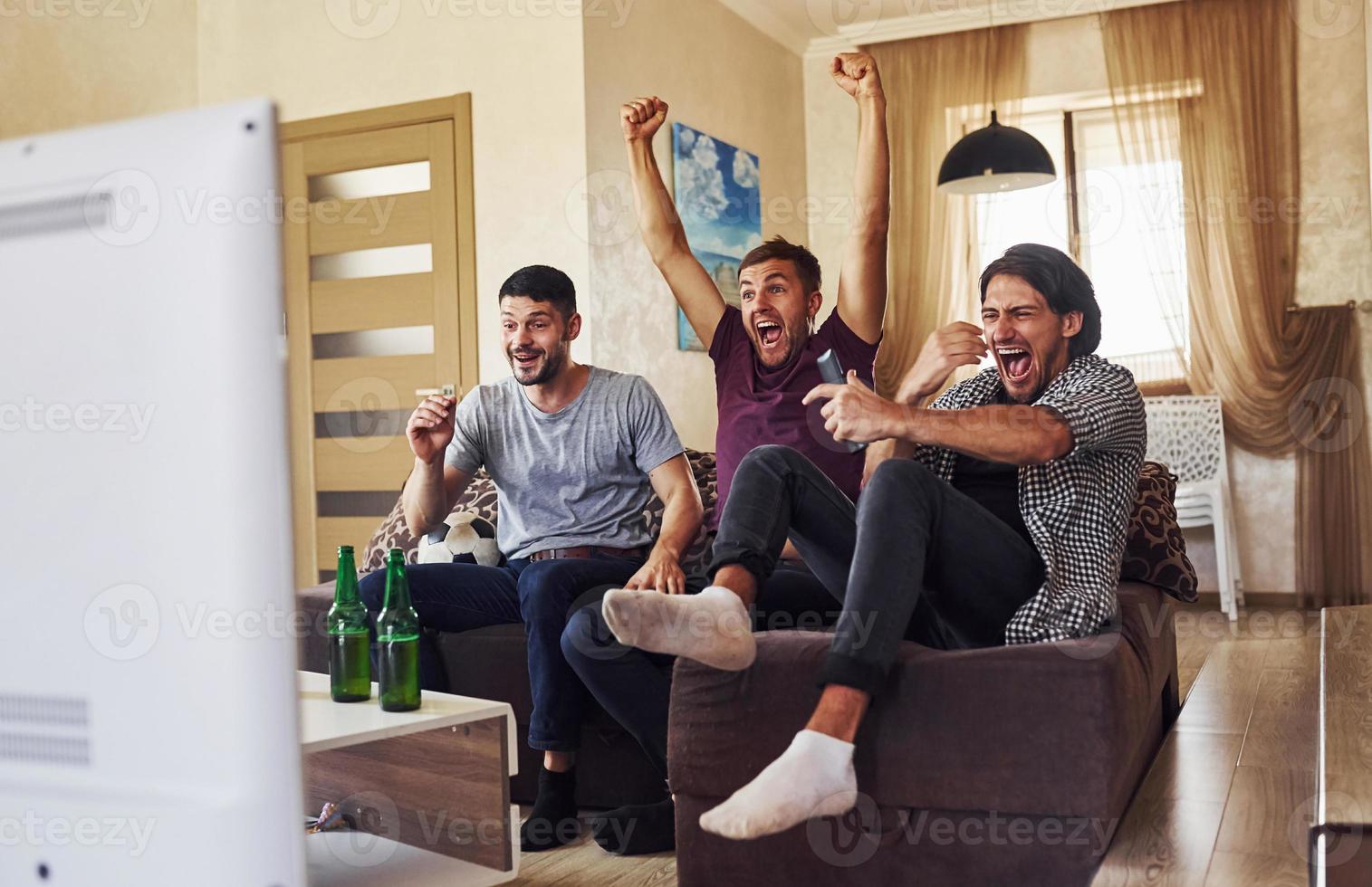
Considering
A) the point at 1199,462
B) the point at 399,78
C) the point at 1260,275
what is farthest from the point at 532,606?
the point at 1260,275

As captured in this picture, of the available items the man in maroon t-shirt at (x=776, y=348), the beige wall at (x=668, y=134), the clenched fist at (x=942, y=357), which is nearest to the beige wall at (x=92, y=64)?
the beige wall at (x=668, y=134)

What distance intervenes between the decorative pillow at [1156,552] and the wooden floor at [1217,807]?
12.2 inches

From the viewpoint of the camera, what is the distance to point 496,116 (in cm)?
465

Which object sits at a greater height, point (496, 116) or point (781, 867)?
point (496, 116)

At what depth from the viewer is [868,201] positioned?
268cm

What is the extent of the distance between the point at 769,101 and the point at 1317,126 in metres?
2.41

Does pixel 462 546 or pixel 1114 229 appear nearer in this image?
pixel 462 546

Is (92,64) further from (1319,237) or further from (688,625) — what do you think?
(1319,237)

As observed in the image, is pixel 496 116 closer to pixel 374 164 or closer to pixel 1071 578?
pixel 374 164

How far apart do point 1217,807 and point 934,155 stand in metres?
4.52

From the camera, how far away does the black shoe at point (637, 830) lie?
238 cm

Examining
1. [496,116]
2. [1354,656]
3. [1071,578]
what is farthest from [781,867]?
[496,116]

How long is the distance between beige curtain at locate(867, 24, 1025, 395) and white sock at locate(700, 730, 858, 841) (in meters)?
4.42

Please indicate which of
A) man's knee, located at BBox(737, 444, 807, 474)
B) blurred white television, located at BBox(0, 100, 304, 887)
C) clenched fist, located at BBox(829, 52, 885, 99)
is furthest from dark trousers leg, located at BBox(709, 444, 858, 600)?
blurred white television, located at BBox(0, 100, 304, 887)
